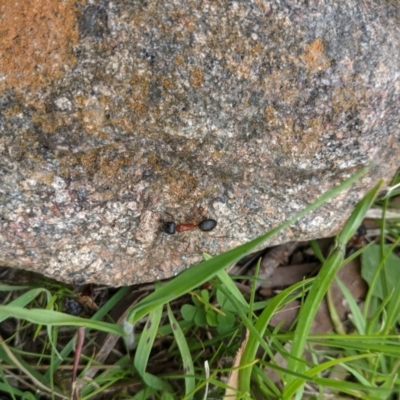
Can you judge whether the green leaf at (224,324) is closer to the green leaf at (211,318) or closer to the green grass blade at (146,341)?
the green leaf at (211,318)

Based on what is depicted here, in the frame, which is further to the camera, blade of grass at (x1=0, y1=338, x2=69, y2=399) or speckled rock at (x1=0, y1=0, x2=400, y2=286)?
blade of grass at (x1=0, y1=338, x2=69, y2=399)

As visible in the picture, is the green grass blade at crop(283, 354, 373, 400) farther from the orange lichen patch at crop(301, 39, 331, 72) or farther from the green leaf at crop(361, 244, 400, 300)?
the orange lichen patch at crop(301, 39, 331, 72)

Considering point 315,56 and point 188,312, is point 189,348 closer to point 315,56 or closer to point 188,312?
point 188,312

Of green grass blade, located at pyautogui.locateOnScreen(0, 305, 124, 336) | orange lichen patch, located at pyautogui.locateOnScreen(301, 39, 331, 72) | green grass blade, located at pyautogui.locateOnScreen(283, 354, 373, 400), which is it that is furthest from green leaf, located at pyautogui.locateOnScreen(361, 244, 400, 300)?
green grass blade, located at pyautogui.locateOnScreen(0, 305, 124, 336)

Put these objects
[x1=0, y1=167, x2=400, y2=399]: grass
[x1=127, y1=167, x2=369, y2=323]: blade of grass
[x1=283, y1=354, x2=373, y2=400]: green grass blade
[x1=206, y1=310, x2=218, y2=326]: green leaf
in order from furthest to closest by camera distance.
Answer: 1. [x1=206, y1=310, x2=218, y2=326]: green leaf
2. [x1=0, y1=167, x2=400, y2=399]: grass
3. [x1=283, y1=354, x2=373, y2=400]: green grass blade
4. [x1=127, y1=167, x2=369, y2=323]: blade of grass

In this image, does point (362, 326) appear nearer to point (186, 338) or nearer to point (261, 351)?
point (261, 351)

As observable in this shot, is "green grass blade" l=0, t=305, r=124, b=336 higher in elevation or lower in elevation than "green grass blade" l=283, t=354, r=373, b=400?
higher

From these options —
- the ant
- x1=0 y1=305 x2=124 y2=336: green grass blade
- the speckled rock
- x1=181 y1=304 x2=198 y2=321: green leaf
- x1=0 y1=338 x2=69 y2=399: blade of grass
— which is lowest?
x1=0 y1=338 x2=69 y2=399: blade of grass

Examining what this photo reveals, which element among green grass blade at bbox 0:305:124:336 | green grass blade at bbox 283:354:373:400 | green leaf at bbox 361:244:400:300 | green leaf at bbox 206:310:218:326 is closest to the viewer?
green grass blade at bbox 0:305:124:336
